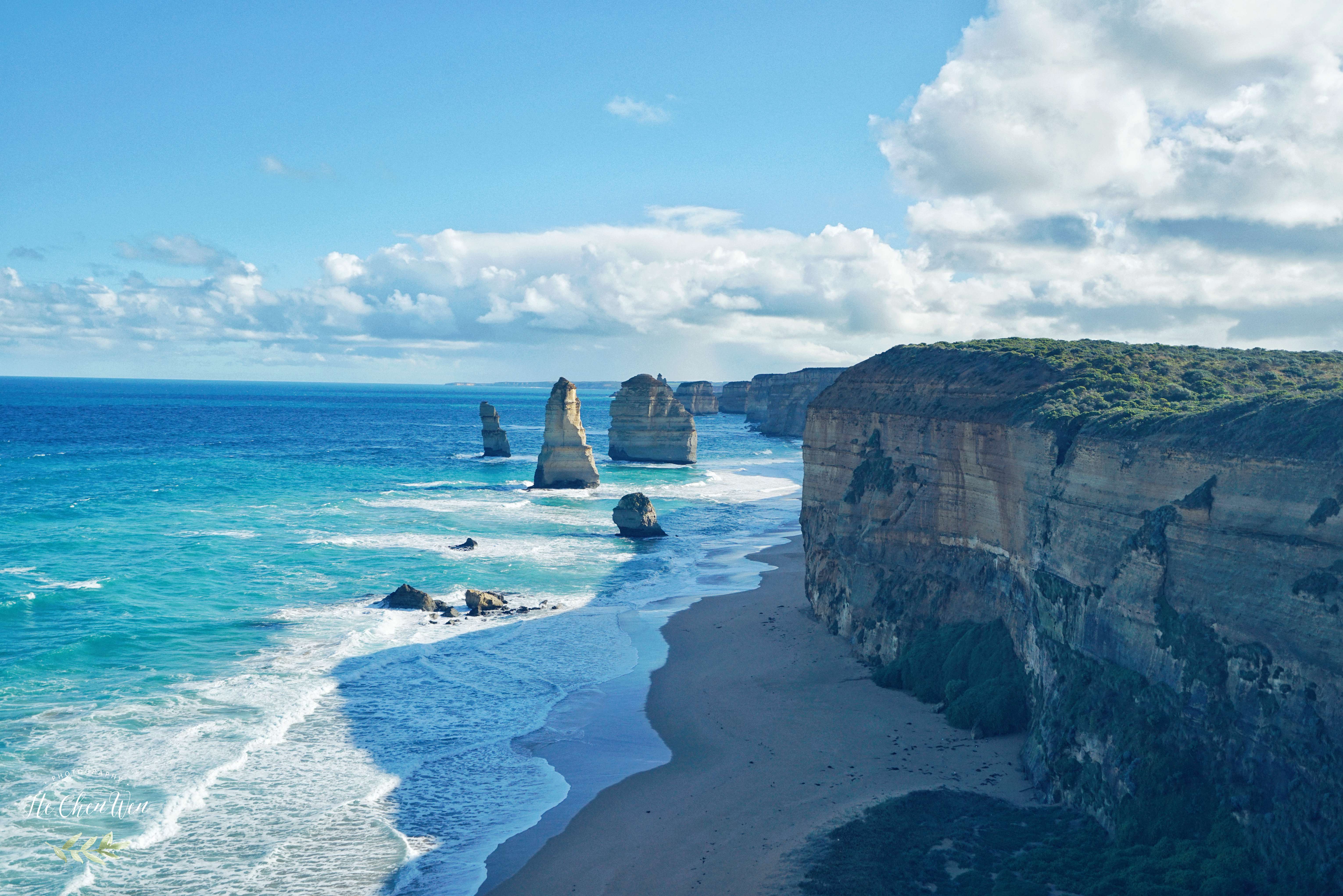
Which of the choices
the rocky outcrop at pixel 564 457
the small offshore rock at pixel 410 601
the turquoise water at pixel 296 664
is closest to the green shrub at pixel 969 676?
the turquoise water at pixel 296 664

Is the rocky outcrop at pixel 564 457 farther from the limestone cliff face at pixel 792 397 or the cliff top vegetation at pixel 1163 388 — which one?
the limestone cliff face at pixel 792 397

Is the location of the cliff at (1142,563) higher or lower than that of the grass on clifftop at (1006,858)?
higher

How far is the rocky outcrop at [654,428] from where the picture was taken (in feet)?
309

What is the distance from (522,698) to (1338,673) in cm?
1957

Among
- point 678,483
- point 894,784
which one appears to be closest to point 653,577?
point 894,784

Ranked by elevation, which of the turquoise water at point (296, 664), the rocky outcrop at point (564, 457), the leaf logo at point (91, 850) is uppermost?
the rocky outcrop at point (564, 457)

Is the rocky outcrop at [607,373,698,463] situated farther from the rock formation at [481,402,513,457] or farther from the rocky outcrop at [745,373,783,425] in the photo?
the rocky outcrop at [745,373,783,425]

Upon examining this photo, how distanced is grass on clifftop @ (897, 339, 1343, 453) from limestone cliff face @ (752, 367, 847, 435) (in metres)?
107

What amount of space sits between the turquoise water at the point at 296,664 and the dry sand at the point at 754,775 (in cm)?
195

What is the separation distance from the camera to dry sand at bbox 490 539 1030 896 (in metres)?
16.6

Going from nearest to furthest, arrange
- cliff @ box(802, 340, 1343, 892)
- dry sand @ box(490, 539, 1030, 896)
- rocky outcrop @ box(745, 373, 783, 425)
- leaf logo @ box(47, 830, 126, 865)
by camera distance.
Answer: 1. cliff @ box(802, 340, 1343, 892)
2. dry sand @ box(490, 539, 1030, 896)
3. leaf logo @ box(47, 830, 126, 865)
4. rocky outcrop @ box(745, 373, 783, 425)

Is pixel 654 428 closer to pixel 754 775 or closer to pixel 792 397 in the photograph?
pixel 792 397

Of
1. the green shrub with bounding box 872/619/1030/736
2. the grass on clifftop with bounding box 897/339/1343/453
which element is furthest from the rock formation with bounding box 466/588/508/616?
the grass on clifftop with bounding box 897/339/1343/453

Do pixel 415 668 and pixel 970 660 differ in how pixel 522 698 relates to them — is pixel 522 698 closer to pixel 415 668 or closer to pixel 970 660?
pixel 415 668
